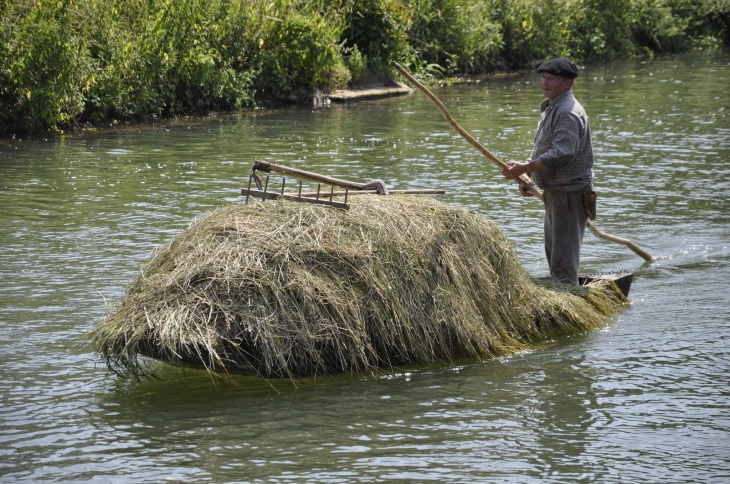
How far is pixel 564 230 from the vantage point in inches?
312

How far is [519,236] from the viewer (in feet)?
35.2

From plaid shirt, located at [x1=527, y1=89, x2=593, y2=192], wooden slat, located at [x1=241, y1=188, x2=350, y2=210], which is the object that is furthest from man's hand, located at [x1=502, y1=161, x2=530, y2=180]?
wooden slat, located at [x1=241, y1=188, x2=350, y2=210]

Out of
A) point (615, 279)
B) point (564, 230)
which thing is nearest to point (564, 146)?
point (564, 230)

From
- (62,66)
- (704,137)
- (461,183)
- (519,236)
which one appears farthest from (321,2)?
(519,236)

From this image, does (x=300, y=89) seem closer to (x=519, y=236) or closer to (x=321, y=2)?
(x=321, y=2)

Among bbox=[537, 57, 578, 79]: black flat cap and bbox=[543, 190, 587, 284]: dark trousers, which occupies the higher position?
bbox=[537, 57, 578, 79]: black flat cap

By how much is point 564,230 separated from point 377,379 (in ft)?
7.43

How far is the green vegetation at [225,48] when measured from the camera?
17125 mm

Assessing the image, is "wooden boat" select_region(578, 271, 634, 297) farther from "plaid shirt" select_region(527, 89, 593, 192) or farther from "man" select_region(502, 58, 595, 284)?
"plaid shirt" select_region(527, 89, 593, 192)

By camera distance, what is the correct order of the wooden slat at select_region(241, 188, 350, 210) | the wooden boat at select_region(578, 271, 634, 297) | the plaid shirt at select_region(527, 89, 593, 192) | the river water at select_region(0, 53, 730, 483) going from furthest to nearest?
1. the wooden boat at select_region(578, 271, 634, 297)
2. the plaid shirt at select_region(527, 89, 593, 192)
3. the wooden slat at select_region(241, 188, 350, 210)
4. the river water at select_region(0, 53, 730, 483)

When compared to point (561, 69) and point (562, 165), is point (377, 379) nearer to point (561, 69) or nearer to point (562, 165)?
point (562, 165)

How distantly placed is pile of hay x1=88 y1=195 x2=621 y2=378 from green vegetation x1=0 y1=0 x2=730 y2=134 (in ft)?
37.9

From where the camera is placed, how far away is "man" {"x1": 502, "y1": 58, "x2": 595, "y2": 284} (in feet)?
24.7

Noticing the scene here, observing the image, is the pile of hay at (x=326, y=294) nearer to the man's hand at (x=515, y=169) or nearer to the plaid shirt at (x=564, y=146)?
the man's hand at (x=515, y=169)
